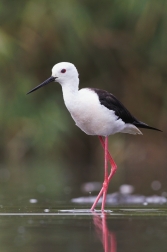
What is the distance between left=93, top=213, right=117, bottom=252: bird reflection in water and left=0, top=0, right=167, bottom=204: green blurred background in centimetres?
552

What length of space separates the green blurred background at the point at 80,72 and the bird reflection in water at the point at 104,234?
18.1 feet

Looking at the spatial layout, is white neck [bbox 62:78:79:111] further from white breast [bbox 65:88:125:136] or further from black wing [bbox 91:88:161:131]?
black wing [bbox 91:88:161:131]

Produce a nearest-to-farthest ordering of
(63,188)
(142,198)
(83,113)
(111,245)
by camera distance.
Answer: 1. (111,245)
2. (83,113)
3. (142,198)
4. (63,188)

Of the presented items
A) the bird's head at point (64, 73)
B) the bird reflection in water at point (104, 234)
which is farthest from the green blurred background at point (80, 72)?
the bird reflection in water at point (104, 234)

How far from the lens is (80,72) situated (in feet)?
40.4

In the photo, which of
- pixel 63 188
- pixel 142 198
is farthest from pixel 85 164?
pixel 142 198

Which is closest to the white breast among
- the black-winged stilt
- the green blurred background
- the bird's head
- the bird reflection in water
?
the black-winged stilt

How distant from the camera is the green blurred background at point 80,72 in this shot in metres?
11.9

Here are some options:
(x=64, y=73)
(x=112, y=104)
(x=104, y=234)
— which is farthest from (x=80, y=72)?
(x=104, y=234)

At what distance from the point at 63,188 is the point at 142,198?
1.54 m

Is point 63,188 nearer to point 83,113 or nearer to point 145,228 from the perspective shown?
point 83,113

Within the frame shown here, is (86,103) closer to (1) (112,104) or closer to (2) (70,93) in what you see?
(2) (70,93)

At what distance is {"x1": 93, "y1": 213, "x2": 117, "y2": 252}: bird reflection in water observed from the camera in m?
4.67

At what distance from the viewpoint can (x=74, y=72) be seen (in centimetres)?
695
